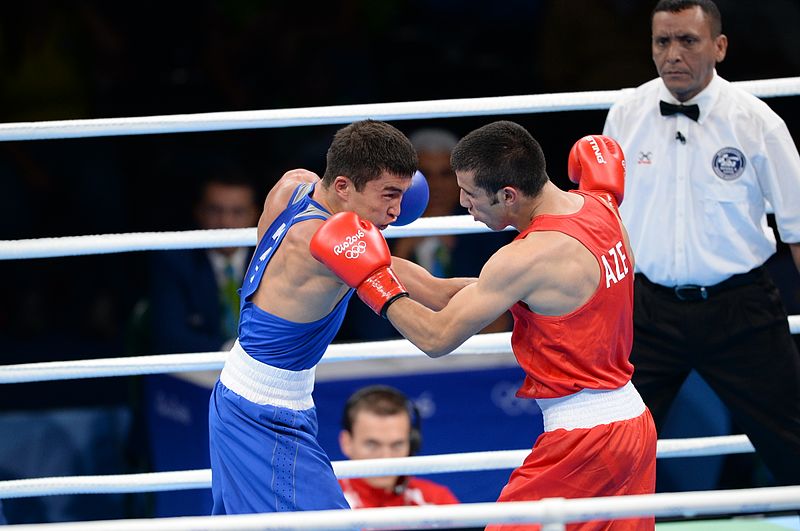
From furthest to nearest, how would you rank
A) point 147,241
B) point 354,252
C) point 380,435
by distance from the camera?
point 380,435
point 147,241
point 354,252

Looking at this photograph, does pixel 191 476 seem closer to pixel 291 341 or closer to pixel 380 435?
pixel 291 341

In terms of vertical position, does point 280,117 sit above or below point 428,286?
above

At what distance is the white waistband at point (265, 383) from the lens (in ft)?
10.3

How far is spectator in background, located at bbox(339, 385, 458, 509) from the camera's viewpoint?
4.11 m

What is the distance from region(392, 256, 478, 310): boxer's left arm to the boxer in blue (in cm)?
23

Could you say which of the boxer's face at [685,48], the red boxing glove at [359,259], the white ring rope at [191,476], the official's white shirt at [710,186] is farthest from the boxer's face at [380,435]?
the boxer's face at [685,48]

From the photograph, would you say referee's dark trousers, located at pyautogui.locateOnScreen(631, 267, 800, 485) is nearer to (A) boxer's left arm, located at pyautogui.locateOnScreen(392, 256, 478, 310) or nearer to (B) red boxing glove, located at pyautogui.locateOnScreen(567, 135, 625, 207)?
(B) red boxing glove, located at pyautogui.locateOnScreen(567, 135, 625, 207)

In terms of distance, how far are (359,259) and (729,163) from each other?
49.3 inches

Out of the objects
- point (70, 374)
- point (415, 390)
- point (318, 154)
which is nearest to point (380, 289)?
point (70, 374)

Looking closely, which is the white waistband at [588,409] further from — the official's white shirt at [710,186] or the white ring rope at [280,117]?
the white ring rope at [280,117]

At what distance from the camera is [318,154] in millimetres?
5664

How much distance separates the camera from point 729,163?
3512 mm

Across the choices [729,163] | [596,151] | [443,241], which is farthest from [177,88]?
[729,163]

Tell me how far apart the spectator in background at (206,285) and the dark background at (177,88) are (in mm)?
726
